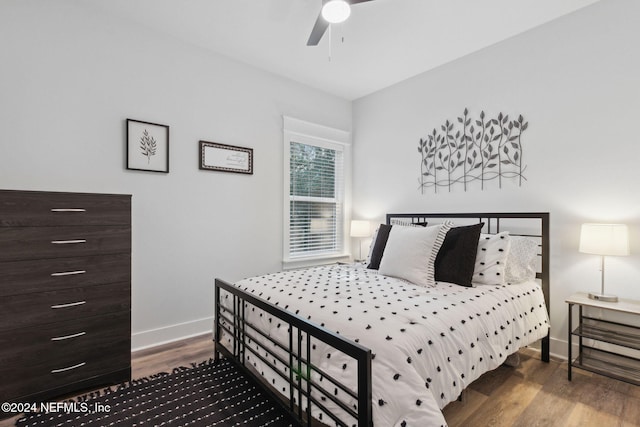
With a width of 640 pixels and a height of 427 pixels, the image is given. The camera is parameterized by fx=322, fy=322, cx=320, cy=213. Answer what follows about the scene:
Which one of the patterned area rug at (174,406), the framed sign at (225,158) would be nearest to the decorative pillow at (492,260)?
the patterned area rug at (174,406)

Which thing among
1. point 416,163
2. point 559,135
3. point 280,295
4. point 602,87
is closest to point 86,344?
point 280,295

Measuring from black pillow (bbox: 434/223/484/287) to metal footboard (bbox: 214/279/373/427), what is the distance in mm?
1266

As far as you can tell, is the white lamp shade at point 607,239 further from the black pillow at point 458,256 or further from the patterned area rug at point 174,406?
the patterned area rug at point 174,406

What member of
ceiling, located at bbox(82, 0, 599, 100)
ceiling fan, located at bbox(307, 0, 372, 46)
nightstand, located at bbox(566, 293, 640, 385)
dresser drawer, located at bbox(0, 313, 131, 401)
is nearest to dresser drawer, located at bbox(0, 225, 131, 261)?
dresser drawer, located at bbox(0, 313, 131, 401)

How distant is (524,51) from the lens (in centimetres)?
271

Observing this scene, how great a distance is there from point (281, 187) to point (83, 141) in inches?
70.1

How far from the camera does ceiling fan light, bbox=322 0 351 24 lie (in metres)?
1.79

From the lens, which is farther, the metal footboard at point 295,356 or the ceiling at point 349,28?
the ceiling at point 349,28

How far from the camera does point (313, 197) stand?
3.90 m

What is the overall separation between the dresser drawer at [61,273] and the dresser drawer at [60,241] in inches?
1.4

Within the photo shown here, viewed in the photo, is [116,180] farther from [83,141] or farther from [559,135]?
[559,135]

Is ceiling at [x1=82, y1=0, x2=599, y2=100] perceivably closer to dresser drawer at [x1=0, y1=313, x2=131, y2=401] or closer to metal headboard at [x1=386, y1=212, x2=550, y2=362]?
metal headboard at [x1=386, y1=212, x2=550, y2=362]

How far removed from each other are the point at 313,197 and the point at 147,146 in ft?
6.11

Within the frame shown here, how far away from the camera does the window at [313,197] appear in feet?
12.0
